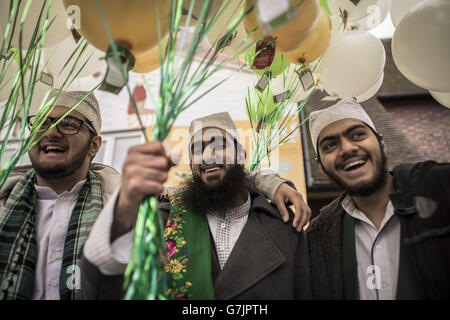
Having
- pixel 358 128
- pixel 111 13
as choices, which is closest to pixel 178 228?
pixel 111 13

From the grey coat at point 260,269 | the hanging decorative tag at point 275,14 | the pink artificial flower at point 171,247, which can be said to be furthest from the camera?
the pink artificial flower at point 171,247

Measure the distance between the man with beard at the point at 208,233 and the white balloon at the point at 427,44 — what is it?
100 cm

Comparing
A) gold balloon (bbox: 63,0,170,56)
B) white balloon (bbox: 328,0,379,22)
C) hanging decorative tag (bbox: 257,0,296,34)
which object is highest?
white balloon (bbox: 328,0,379,22)

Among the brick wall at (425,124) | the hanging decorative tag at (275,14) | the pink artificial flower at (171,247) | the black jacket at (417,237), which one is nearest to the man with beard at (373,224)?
the black jacket at (417,237)

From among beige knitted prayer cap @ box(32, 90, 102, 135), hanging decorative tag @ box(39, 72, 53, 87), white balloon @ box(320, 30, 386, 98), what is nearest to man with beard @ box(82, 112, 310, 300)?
beige knitted prayer cap @ box(32, 90, 102, 135)

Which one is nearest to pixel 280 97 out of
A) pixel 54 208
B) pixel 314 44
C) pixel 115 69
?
pixel 314 44

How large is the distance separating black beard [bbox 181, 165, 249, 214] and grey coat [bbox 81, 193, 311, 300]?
0.17 metres

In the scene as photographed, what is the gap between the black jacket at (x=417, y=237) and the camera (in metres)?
1.11

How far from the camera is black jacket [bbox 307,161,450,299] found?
1.11 meters

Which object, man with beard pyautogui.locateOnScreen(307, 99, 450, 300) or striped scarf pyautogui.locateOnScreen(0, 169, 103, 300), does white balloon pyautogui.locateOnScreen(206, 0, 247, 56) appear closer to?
man with beard pyautogui.locateOnScreen(307, 99, 450, 300)

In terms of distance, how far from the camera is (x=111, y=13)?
2.87 ft

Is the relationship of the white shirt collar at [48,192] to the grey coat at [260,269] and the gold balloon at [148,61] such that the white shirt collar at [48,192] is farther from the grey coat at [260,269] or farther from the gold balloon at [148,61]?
the gold balloon at [148,61]

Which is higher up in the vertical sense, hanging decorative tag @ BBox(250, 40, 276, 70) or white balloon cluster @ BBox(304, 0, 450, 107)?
white balloon cluster @ BBox(304, 0, 450, 107)

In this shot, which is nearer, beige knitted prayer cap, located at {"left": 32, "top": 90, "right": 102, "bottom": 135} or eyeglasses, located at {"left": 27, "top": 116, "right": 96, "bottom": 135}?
eyeglasses, located at {"left": 27, "top": 116, "right": 96, "bottom": 135}
